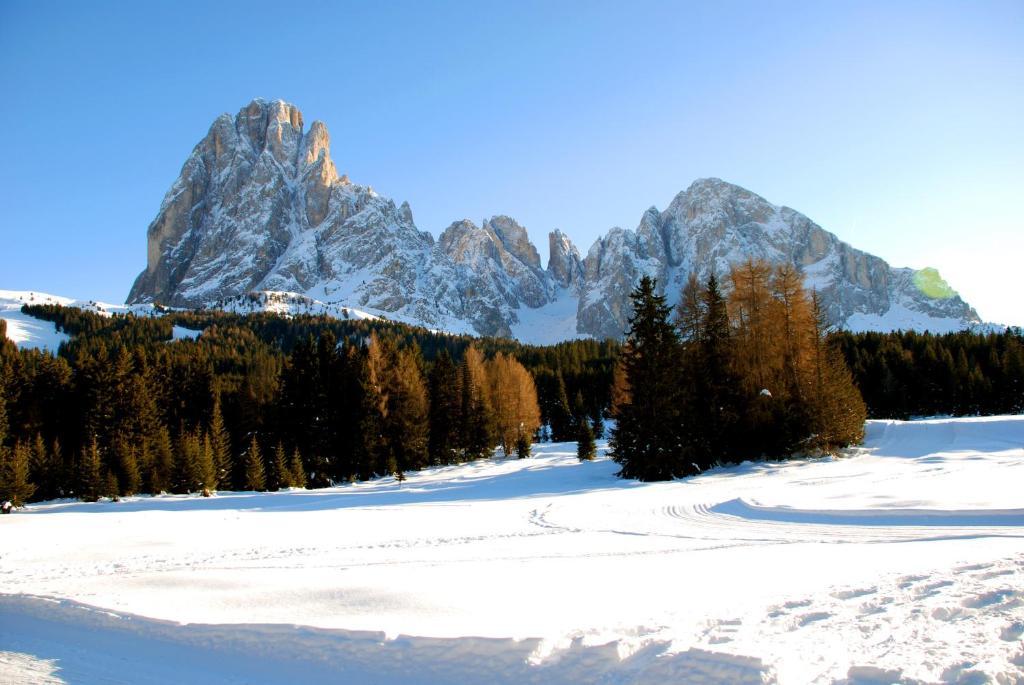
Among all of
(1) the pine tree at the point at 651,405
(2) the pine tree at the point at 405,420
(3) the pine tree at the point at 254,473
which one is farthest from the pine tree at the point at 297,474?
(1) the pine tree at the point at 651,405

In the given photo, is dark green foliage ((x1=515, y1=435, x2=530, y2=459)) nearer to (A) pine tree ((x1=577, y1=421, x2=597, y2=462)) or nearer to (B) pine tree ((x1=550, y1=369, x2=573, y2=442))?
(A) pine tree ((x1=577, y1=421, x2=597, y2=462))

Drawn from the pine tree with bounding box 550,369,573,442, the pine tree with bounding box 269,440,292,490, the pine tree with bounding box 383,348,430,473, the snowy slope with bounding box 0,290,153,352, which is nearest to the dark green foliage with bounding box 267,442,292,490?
the pine tree with bounding box 269,440,292,490

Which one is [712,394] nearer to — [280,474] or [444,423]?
[444,423]

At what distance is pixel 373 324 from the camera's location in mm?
154500

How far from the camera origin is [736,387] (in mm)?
26609

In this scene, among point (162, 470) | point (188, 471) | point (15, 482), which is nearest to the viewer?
point (15, 482)

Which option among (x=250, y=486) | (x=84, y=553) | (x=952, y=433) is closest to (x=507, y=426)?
(x=250, y=486)

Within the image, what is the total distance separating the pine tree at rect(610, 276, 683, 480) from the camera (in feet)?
78.8

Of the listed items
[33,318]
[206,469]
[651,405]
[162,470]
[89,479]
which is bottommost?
[206,469]

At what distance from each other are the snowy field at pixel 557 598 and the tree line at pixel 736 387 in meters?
11.0

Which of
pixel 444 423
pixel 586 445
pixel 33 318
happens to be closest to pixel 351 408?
pixel 444 423

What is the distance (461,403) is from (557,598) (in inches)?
1455

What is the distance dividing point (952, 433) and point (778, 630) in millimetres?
29498

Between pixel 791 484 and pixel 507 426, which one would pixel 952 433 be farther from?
pixel 507 426
